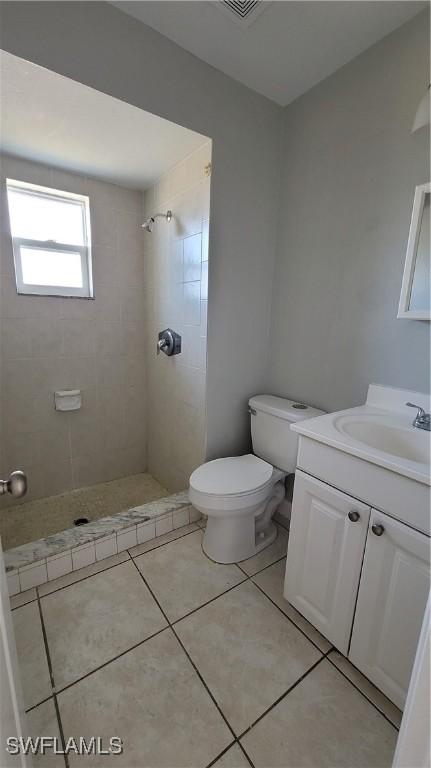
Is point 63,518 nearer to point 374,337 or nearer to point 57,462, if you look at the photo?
point 57,462

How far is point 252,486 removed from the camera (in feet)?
4.81

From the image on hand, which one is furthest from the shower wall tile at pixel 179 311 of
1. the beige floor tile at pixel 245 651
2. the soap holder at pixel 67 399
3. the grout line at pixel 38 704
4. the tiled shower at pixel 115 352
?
the grout line at pixel 38 704

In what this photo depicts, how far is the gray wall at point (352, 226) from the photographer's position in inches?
48.5

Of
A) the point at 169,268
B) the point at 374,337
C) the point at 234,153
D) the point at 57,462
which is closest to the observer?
the point at 374,337

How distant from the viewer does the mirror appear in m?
1.17

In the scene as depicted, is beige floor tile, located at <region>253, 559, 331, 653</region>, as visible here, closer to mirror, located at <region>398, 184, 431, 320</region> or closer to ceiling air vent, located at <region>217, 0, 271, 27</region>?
mirror, located at <region>398, 184, 431, 320</region>

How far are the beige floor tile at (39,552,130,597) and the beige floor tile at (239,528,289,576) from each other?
609 mm

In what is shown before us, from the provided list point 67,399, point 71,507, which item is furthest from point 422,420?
point 71,507

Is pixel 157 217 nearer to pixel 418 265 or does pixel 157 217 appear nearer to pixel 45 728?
pixel 418 265

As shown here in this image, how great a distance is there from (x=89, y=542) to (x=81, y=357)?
1183 mm

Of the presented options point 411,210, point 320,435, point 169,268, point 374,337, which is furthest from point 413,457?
point 169,268

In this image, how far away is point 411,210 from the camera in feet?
4.01

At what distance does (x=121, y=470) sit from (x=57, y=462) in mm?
486

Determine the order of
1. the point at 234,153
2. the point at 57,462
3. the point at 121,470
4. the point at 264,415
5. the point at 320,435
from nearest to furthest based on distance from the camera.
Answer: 1. the point at 320,435
2. the point at 234,153
3. the point at 264,415
4. the point at 57,462
5. the point at 121,470
